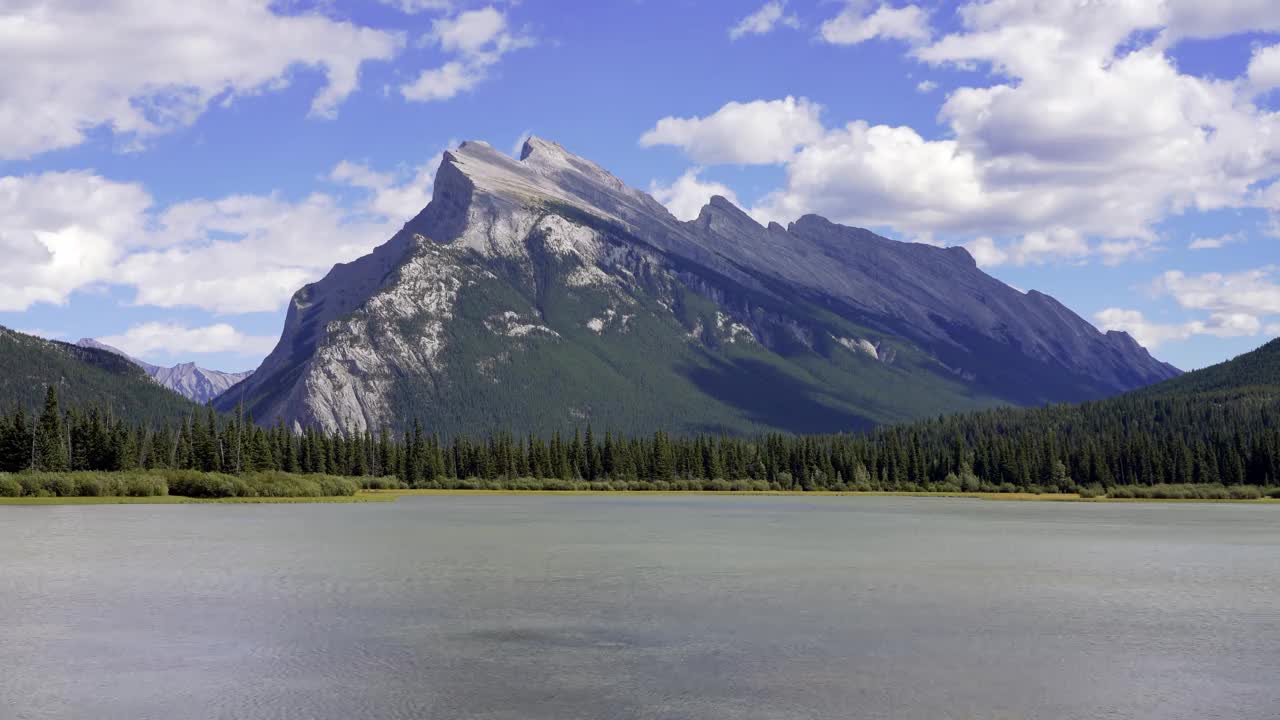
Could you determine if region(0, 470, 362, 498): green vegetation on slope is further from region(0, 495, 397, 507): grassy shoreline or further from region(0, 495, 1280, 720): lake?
region(0, 495, 1280, 720): lake

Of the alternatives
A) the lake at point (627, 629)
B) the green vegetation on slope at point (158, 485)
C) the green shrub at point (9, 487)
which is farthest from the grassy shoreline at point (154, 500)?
the lake at point (627, 629)

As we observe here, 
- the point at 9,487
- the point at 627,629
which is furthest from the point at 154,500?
the point at 627,629

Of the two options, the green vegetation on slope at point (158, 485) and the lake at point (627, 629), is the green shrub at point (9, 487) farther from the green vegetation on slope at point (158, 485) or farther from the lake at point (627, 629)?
the lake at point (627, 629)

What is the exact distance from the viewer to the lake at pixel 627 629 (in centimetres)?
3027

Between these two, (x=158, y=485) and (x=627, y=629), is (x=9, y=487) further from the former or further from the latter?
(x=627, y=629)

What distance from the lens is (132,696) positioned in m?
30.4

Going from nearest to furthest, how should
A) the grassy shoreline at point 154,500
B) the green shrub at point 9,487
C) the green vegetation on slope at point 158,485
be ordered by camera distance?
the grassy shoreline at point 154,500
the green shrub at point 9,487
the green vegetation on slope at point 158,485

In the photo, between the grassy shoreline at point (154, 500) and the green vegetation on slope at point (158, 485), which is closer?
the grassy shoreline at point (154, 500)

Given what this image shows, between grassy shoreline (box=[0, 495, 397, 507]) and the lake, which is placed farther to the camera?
grassy shoreline (box=[0, 495, 397, 507])

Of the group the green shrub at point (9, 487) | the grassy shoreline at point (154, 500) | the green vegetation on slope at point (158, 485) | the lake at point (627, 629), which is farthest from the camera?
the green vegetation on slope at point (158, 485)

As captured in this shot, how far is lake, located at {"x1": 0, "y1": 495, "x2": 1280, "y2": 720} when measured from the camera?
30.3m

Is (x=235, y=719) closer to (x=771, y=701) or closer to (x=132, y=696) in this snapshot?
(x=132, y=696)

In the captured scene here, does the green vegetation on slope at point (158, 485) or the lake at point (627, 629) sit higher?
the green vegetation on slope at point (158, 485)

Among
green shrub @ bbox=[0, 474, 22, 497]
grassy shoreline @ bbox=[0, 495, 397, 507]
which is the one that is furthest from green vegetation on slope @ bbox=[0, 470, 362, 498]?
grassy shoreline @ bbox=[0, 495, 397, 507]
